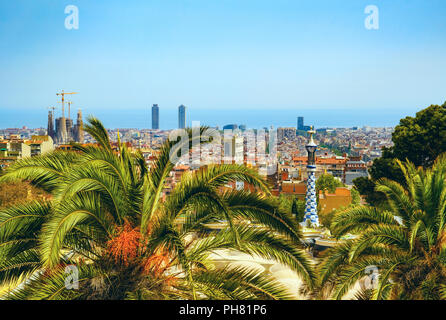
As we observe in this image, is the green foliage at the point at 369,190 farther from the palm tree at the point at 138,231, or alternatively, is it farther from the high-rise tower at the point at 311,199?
the palm tree at the point at 138,231

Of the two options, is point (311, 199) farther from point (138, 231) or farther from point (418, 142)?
point (138, 231)

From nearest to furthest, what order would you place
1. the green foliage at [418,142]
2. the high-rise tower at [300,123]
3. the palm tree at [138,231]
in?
the palm tree at [138,231], the green foliage at [418,142], the high-rise tower at [300,123]

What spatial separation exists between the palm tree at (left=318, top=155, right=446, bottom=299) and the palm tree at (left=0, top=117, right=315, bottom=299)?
0.88 meters

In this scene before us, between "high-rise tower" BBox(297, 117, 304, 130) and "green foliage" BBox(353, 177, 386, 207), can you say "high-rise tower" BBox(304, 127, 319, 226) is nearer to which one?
"green foliage" BBox(353, 177, 386, 207)

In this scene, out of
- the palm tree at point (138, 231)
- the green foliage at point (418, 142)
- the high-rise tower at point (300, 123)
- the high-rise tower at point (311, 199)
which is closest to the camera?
the palm tree at point (138, 231)

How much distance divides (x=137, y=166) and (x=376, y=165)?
47.5ft

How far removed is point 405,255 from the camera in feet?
17.9

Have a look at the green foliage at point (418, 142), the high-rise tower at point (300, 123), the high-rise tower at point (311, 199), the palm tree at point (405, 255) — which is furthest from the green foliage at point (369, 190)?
the high-rise tower at point (300, 123)

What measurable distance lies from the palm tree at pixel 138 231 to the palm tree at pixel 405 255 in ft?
2.88

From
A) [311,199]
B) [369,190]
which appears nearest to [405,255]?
[311,199]

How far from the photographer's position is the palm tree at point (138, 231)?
4461mm

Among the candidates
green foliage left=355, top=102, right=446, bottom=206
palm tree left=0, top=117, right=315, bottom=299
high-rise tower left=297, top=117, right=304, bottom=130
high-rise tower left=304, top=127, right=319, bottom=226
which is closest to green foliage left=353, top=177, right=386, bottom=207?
green foliage left=355, top=102, right=446, bottom=206

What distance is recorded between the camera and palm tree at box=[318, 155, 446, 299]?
519 cm

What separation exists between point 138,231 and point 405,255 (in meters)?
2.98
